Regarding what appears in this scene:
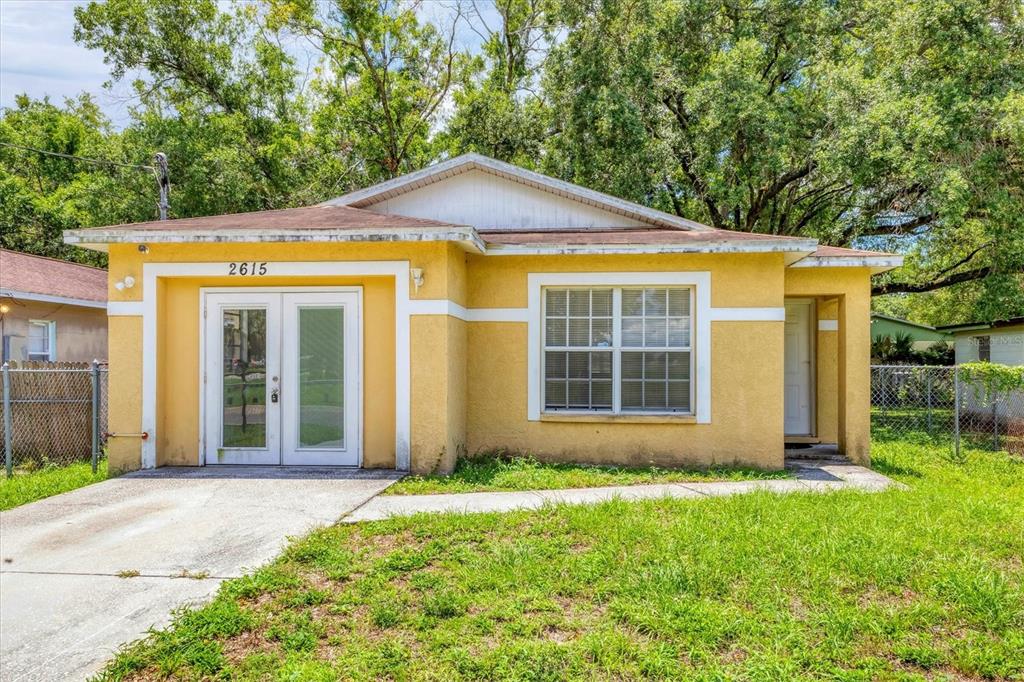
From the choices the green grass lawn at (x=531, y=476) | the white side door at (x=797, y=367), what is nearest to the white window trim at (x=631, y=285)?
the green grass lawn at (x=531, y=476)

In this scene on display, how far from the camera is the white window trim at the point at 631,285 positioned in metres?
8.30

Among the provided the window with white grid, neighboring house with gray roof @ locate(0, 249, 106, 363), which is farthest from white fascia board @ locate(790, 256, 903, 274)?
neighboring house with gray roof @ locate(0, 249, 106, 363)

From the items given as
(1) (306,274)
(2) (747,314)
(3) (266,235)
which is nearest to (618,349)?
(2) (747,314)

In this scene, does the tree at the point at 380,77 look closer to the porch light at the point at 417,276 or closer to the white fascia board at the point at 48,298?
the white fascia board at the point at 48,298

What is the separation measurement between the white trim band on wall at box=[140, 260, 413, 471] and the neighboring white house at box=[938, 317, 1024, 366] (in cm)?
1396

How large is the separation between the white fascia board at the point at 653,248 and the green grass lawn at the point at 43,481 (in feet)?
18.6

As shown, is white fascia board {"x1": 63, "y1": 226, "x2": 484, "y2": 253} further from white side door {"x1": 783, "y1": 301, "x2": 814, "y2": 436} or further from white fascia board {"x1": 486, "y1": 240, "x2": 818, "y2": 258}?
white side door {"x1": 783, "y1": 301, "x2": 814, "y2": 436}

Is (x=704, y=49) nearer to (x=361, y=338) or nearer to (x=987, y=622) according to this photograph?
(x=361, y=338)

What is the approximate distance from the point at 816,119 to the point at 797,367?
25.7 feet

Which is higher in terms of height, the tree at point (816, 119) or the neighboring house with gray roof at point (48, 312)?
the tree at point (816, 119)

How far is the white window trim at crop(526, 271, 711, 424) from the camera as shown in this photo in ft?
27.2

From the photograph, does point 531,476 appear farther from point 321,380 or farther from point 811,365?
point 811,365

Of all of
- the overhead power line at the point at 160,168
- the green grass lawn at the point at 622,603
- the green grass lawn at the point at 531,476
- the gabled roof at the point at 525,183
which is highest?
the overhead power line at the point at 160,168

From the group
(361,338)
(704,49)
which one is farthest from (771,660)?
(704,49)
